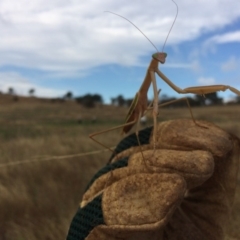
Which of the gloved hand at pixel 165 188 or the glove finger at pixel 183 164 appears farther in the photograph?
the glove finger at pixel 183 164

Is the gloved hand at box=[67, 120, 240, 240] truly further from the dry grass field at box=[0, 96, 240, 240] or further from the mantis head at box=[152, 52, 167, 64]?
the dry grass field at box=[0, 96, 240, 240]

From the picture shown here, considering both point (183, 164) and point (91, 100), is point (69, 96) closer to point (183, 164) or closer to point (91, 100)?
point (91, 100)

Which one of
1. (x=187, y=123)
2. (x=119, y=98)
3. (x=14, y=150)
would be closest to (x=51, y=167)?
(x=14, y=150)

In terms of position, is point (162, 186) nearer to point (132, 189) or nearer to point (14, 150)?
point (132, 189)

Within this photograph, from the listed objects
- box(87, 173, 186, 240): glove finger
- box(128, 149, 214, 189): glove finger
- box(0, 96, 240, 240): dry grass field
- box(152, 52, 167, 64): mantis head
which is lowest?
box(0, 96, 240, 240): dry grass field

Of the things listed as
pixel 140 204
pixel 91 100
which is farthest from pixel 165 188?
pixel 91 100

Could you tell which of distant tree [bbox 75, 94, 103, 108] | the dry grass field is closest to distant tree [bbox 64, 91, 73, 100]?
distant tree [bbox 75, 94, 103, 108]

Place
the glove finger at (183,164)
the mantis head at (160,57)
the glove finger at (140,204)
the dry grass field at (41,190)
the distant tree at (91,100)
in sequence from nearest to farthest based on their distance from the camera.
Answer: the glove finger at (140,204)
the glove finger at (183,164)
the mantis head at (160,57)
the dry grass field at (41,190)
the distant tree at (91,100)

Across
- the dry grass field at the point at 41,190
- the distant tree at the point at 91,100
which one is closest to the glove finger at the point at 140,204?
the dry grass field at the point at 41,190

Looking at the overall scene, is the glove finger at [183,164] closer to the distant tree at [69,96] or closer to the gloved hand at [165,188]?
the gloved hand at [165,188]
